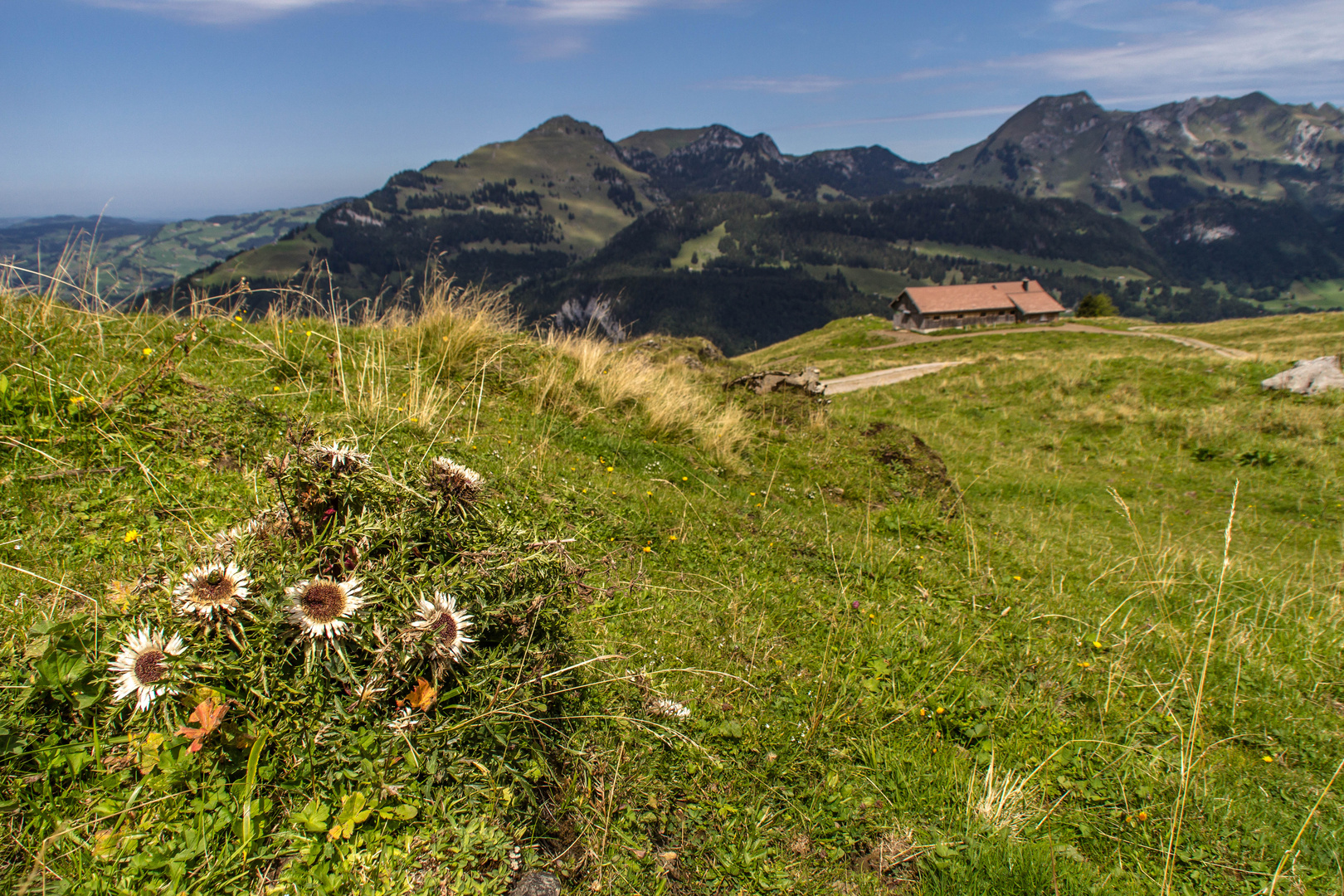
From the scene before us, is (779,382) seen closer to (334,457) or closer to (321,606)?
(334,457)

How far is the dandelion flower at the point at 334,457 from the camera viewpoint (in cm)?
238

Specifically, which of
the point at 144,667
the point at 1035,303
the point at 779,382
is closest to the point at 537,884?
the point at 144,667

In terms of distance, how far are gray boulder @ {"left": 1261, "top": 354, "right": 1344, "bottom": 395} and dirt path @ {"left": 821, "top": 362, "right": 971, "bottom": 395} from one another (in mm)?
9984

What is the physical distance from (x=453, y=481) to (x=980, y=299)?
3619 inches

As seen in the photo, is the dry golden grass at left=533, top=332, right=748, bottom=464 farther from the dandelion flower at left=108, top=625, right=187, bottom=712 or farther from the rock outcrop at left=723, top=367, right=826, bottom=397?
the dandelion flower at left=108, top=625, right=187, bottom=712

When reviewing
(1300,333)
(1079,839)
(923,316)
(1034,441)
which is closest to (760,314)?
(923,316)

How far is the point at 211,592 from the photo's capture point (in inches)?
76.3

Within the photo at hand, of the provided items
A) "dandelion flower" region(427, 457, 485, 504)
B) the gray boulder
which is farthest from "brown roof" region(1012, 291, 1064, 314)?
"dandelion flower" region(427, 457, 485, 504)

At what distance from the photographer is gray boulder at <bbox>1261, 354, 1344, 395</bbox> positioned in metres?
15.2

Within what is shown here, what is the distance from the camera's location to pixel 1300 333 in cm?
3309

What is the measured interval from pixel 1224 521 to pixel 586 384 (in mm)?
9974

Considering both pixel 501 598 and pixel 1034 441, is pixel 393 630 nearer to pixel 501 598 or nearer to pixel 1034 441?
pixel 501 598

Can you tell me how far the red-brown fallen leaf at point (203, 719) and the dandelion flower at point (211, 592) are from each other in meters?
0.27

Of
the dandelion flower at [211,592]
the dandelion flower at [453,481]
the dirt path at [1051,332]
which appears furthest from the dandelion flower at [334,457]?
the dirt path at [1051,332]
